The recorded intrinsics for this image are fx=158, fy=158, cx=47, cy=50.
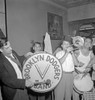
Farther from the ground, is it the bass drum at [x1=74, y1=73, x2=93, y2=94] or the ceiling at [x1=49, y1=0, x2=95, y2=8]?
the ceiling at [x1=49, y1=0, x2=95, y2=8]

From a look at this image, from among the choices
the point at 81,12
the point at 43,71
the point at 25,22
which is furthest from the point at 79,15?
the point at 43,71

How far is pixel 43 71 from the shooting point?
5.62 ft

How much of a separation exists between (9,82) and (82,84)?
3.24 ft

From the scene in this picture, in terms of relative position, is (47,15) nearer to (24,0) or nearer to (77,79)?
(24,0)

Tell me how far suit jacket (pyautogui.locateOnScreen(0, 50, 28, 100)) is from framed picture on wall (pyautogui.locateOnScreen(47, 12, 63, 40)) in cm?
229

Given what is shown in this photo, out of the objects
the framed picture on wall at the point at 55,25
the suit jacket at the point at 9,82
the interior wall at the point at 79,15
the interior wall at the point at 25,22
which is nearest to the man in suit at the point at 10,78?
the suit jacket at the point at 9,82

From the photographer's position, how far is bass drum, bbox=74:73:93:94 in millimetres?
1998

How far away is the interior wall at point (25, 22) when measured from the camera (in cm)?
277

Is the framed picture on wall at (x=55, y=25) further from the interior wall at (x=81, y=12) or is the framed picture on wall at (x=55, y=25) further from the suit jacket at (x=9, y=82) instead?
the suit jacket at (x=9, y=82)

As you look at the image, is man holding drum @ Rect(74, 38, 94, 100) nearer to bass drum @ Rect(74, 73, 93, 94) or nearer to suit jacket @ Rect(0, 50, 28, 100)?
bass drum @ Rect(74, 73, 93, 94)

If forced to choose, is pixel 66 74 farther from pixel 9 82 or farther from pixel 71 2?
pixel 71 2

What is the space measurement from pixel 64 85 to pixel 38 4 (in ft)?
6.69

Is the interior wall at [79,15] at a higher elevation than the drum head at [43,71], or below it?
higher

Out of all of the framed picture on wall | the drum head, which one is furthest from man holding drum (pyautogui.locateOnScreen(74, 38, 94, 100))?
the framed picture on wall
